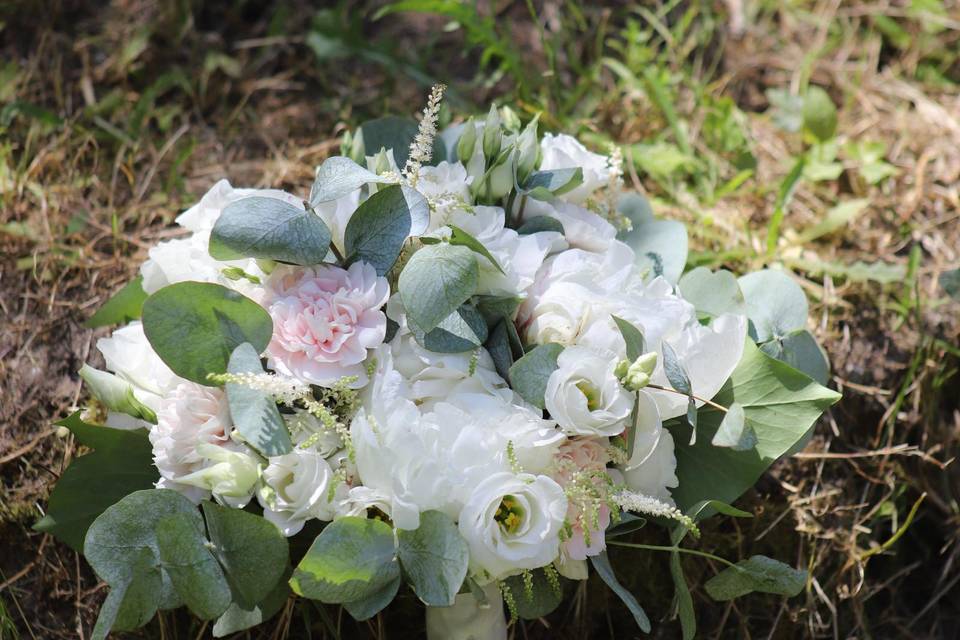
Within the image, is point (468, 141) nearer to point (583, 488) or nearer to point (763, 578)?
point (583, 488)

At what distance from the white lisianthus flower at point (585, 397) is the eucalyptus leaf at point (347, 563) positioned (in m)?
0.17

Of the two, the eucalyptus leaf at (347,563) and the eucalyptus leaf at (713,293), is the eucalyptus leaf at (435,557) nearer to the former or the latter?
the eucalyptus leaf at (347,563)

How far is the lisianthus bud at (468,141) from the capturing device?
3.05ft

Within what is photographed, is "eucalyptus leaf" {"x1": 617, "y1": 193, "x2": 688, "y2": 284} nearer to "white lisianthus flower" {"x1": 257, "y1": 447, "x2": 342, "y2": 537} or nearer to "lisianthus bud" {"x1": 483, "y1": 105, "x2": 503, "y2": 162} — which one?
"lisianthus bud" {"x1": 483, "y1": 105, "x2": 503, "y2": 162}

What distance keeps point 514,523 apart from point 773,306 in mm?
423

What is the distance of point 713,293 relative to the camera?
0.98 m

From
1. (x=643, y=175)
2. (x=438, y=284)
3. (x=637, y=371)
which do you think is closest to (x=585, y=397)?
(x=637, y=371)

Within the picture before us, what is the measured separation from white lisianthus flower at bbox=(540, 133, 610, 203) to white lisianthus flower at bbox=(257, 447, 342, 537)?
0.39 meters

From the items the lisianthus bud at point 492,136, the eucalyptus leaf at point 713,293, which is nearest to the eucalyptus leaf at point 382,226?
the lisianthus bud at point 492,136

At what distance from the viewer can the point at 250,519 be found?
769 mm

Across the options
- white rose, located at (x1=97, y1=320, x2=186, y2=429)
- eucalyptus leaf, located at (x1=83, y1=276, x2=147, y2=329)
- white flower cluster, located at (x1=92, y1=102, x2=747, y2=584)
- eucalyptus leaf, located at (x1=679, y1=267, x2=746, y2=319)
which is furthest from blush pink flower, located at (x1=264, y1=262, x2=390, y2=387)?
eucalyptus leaf, located at (x1=679, y1=267, x2=746, y2=319)

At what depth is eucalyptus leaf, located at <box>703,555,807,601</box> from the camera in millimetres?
846

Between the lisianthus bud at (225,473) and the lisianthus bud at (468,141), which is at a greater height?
the lisianthus bud at (468,141)

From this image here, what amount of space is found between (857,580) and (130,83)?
131 centimetres
